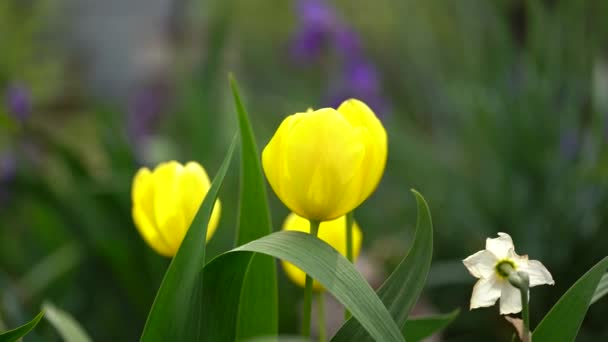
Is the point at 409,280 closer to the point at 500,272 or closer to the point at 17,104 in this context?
the point at 500,272

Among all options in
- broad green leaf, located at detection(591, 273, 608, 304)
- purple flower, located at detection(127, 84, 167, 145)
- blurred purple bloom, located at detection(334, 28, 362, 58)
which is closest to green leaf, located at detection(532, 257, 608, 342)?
broad green leaf, located at detection(591, 273, 608, 304)

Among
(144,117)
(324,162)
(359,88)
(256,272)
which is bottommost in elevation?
(144,117)

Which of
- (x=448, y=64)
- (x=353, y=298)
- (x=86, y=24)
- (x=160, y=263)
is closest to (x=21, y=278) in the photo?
(x=160, y=263)

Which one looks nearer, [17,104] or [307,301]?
[307,301]

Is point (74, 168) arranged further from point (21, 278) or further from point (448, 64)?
point (448, 64)

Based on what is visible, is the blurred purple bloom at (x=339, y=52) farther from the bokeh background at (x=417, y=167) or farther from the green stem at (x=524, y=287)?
the green stem at (x=524, y=287)

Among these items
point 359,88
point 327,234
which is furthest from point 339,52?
point 327,234
